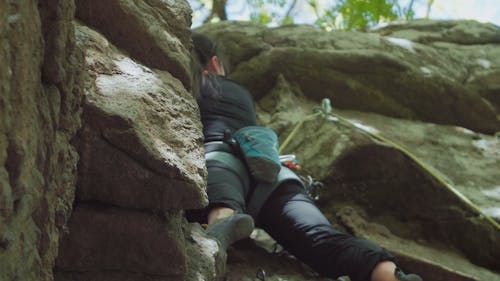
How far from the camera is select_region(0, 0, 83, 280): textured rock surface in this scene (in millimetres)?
1310

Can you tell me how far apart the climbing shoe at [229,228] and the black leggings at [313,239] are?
0.45m

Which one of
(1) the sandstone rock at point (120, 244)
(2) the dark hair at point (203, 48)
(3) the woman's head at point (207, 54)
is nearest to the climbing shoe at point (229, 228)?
(1) the sandstone rock at point (120, 244)

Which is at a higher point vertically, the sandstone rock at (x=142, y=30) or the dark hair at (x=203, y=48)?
the sandstone rock at (x=142, y=30)

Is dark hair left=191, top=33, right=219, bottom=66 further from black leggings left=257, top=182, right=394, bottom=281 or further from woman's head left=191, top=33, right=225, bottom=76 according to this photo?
black leggings left=257, top=182, right=394, bottom=281

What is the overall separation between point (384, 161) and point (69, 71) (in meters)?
3.14

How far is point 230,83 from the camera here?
411 cm

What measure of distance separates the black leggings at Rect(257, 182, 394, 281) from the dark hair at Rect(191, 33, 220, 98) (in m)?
0.83

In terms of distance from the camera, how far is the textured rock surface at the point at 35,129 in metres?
1.31

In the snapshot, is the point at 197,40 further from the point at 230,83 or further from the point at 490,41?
the point at 490,41

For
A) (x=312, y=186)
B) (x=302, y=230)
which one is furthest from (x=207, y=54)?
(x=302, y=230)

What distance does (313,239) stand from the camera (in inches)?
128

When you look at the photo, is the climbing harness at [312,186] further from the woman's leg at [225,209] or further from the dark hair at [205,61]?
the dark hair at [205,61]

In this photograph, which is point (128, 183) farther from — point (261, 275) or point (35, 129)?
point (261, 275)

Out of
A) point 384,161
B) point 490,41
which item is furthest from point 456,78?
point 384,161
